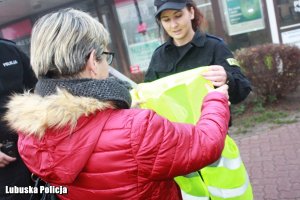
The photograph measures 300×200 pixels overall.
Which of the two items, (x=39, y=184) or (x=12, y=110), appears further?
(x=39, y=184)

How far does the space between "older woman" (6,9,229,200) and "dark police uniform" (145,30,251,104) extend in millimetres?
726

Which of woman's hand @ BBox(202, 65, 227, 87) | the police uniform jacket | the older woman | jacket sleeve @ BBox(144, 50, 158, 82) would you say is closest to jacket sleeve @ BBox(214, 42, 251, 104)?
woman's hand @ BBox(202, 65, 227, 87)

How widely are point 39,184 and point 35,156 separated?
63 cm

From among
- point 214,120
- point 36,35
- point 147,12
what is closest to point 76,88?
point 36,35

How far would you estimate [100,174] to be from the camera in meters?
1.54

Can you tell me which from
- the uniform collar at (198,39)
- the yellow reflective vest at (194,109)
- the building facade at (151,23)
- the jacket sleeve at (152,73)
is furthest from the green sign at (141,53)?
the yellow reflective vest at (194,109)

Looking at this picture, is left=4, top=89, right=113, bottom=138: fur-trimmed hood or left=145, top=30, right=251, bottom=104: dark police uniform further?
left=145, top=30, right=251, bottom=104: dark police uniform

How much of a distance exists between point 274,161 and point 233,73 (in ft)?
9.52

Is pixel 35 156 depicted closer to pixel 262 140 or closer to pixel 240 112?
pixel 262 140

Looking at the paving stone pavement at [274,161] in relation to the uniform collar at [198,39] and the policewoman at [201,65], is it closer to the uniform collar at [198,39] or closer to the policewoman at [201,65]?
the policewoman at [201,65]

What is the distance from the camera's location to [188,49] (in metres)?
2.44

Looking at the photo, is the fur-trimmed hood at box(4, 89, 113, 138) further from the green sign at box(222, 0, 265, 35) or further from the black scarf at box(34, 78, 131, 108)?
the green sign at box(222, 0, 265, 35)

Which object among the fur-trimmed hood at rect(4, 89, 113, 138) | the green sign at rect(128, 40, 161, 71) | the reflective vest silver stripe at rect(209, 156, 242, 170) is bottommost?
the green sign at rect(128, 40, 161, 71)

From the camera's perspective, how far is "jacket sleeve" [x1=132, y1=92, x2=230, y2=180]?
1.48 metres
